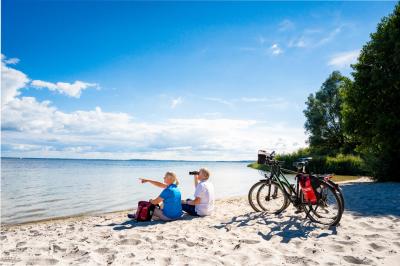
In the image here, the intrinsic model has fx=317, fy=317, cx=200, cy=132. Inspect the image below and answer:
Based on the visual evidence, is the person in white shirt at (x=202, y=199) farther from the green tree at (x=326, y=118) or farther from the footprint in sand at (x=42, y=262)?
the green tree at (x=326, y=118)

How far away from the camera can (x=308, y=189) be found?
7.88 m

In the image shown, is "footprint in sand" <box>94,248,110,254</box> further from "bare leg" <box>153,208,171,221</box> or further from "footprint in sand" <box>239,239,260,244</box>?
"bare leg" <box>153,208,171,221</box>

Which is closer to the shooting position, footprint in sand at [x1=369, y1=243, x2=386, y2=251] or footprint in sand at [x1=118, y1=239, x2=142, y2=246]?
footprint in sand at [x1=369, y1=243, x2=386, y2=251]

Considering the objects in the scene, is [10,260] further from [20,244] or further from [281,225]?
[281,225]

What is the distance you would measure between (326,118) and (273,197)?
47.3 m

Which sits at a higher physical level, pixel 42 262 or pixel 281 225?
pixel 281 225

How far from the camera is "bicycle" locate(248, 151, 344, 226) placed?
24.5 ft

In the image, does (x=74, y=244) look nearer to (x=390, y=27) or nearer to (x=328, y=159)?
(x=390, y=27)

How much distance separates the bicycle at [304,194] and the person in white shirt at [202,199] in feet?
4.48

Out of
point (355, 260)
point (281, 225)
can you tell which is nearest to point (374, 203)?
point (281, 225)

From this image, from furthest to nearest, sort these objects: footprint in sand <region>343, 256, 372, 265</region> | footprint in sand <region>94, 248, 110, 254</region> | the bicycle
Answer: the bicycle < footprint in sand <region>94, 248, 110, 254</region> < footprint in sand <region>343, 256, 372, 265</region>

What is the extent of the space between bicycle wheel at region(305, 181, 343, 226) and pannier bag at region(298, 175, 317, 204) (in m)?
0.12

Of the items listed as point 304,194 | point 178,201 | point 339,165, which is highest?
point 339,165

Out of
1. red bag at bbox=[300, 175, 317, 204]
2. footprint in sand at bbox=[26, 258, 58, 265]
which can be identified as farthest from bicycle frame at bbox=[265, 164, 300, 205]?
footprint in sand at bbox=[26, 258, 58, 265]
